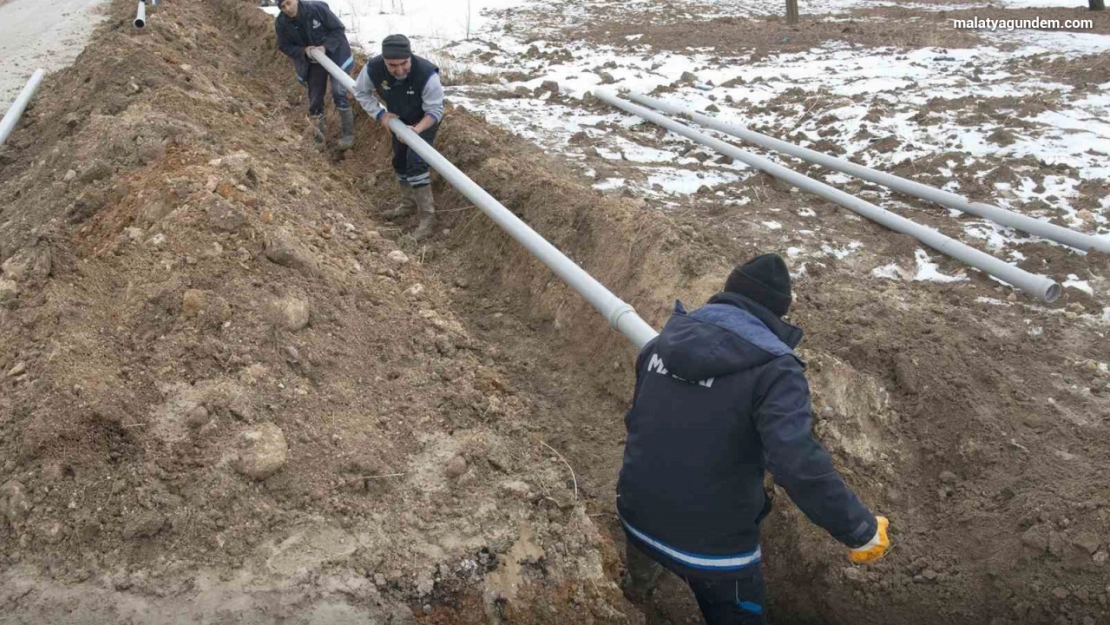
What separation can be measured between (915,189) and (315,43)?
5201 mm

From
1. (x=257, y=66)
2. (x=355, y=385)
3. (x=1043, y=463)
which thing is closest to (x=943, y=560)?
(x=1043, y=463)

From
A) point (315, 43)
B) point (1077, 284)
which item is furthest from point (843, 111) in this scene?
point (315, 43)

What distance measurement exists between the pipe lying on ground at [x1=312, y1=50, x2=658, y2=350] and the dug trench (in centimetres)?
58

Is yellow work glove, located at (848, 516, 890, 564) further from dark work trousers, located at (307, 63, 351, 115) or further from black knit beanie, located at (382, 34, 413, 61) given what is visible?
dark work trousers, located at (307, 63, 351, 115)

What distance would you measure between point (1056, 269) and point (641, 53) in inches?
259

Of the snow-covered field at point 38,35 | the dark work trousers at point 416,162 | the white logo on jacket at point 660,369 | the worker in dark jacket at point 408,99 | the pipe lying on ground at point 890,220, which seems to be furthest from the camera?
the snow-covered field at point 38,35

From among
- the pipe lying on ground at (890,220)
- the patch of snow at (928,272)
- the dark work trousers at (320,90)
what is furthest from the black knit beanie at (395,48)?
the patch of snow at (928,272)

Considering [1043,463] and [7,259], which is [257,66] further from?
[1043,463]

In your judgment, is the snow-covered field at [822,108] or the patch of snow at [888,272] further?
the snow-covered field at [822,108]

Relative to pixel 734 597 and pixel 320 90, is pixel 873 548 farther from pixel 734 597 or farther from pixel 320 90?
pixel 320 90

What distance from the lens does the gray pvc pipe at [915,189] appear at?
488cm

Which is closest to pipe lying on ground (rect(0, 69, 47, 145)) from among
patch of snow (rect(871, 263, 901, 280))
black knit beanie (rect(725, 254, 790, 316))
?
black knit beanie (rect(725, 254, 790, 316))

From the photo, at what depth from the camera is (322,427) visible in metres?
3.29

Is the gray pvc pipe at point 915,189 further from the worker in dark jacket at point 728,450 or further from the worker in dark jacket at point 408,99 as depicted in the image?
the worker in dark jacket at point 728,450
